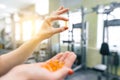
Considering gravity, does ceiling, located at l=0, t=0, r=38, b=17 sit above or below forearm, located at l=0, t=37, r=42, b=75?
above

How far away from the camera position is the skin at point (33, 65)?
0.20m

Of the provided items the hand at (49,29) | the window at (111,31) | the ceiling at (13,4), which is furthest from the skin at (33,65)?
the ceiling at (13,4)

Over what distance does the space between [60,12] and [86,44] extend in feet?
4.44

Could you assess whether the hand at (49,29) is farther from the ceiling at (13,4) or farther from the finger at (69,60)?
the ceiling at (13,4)

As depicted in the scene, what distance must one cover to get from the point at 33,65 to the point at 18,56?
0.35 feet

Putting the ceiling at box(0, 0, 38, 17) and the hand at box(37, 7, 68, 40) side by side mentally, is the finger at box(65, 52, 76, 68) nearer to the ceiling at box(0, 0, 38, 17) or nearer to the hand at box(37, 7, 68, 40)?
the hand at box(37, 7, 68, 40)

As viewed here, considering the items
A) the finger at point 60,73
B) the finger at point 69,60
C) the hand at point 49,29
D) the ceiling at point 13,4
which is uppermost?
the ceiling at point 13,4

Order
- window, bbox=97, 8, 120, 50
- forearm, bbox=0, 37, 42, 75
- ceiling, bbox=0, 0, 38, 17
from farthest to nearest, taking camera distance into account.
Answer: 1. ceiling, bbox=0, 0, 38, 17
2. window, bbox=97, 8, 120, 50
3. forearm, bbox=0, 37, 42, 75

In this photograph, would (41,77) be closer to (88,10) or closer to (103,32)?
(103,32)

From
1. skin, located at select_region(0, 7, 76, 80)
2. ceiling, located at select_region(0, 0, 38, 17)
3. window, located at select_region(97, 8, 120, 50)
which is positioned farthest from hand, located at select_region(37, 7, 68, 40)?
ceiling, located at select_region(0, 0, 38, 17)

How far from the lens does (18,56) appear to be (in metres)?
0.32

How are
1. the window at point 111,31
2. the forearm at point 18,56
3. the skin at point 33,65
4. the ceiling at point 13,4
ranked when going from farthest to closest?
1. the ceiling at point 13,4
2. the window at point 111,31
3. the forearm at point 18,56
4. the skin at point 33,65

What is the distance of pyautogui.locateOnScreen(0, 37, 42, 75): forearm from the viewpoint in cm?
31

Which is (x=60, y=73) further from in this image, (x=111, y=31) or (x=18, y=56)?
(x=111, y=31)
